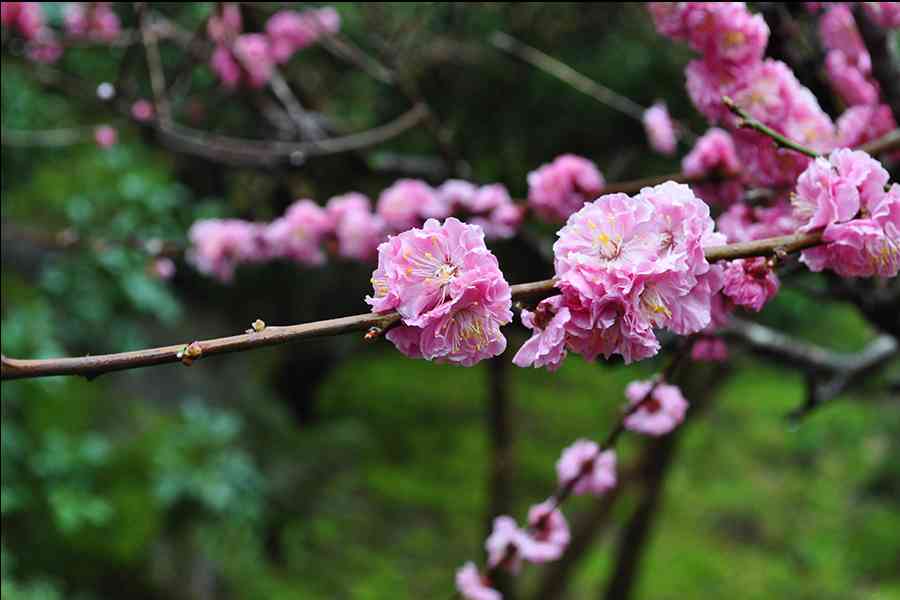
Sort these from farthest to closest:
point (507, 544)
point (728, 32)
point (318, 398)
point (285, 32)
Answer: point (318, 398) → point (285, 32) → point (507, 544) → point (728, 32)

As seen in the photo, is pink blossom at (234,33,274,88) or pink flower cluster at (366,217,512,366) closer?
pink flower cluster at (366,217,512,366)

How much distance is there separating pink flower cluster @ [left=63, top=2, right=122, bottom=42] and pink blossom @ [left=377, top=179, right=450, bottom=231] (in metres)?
0.96

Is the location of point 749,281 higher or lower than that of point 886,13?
lower

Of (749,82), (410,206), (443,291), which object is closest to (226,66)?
(410,206)

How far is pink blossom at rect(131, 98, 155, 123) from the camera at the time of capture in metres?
1.83

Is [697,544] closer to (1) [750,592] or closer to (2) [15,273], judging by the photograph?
(1) [750,592]

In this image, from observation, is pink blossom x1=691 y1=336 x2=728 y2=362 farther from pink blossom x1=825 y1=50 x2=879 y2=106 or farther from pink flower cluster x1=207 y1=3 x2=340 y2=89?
pink flower cluster x1=207 y1=3 x2=340 y2=89

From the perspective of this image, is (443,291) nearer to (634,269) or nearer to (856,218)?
(634,269)

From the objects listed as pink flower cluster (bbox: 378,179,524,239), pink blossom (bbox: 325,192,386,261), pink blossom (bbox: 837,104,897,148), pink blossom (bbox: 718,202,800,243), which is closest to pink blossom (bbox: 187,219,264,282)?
pink blossom (bbox: 325,192,386,261)

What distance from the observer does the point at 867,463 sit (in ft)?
19.3

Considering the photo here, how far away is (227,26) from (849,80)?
1323 millimetres

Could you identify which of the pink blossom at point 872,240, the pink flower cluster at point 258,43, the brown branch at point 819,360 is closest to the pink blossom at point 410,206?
the pink flower cluster at point 258,43

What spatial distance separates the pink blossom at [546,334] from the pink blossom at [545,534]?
0.68 metres

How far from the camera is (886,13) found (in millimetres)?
1146
